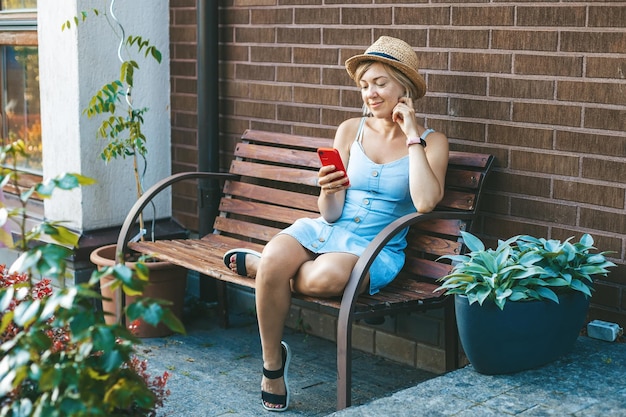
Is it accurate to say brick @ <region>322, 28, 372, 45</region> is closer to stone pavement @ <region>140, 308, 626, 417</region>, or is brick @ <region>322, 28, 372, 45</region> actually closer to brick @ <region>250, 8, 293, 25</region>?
brick @ <region>250, 8, 293, 25</region>

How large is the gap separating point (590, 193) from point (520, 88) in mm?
545

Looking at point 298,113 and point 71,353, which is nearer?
point 71,353

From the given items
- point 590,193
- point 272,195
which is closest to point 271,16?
point 272,195

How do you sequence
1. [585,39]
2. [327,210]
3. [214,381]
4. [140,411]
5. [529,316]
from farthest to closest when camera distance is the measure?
[214,381], [327,210], [585,39], [529,316], [140,411]

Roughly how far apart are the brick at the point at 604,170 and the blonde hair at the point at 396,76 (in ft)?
2.56

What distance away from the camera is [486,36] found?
13.3 feet

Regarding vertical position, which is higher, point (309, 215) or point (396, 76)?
point (396, 76)

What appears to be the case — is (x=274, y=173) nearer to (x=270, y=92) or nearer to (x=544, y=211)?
(x=270, y=92)

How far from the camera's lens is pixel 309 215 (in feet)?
15.2

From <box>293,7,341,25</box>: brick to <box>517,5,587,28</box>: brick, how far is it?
1120 mm

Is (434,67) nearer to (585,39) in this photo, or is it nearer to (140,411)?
(585,39)

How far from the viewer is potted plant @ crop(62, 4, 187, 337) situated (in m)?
4.88

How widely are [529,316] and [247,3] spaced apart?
A: 8.93 ft

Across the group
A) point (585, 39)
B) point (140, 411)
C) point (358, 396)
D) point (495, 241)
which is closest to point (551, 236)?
point (495, 241)
